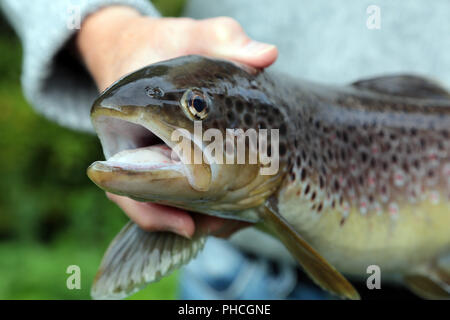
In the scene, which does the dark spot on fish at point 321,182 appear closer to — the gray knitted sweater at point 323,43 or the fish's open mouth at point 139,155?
the fish's open mouth at point 139,155

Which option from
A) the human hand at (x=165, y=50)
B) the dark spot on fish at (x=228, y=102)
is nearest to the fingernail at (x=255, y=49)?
the human hand at (x=165, y=50)

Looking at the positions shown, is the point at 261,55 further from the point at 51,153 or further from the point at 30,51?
the point at 51,153

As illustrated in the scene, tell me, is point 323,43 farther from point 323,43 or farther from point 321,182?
point 321,182

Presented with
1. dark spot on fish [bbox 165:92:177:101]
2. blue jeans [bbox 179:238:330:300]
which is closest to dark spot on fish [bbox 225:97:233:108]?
dark spot on fish [bbox 165:92:177:101]

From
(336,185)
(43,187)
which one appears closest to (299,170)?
(336,185)

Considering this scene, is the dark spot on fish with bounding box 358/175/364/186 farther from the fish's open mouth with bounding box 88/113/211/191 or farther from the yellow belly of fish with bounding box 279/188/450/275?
the fish's open mouth with bounding box 88/113/211/191

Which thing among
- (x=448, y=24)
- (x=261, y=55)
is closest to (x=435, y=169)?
(x=448, y=24)
